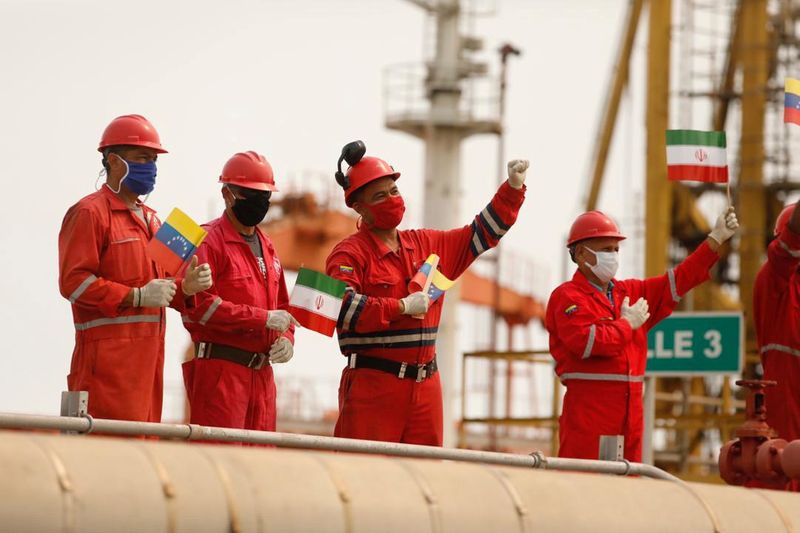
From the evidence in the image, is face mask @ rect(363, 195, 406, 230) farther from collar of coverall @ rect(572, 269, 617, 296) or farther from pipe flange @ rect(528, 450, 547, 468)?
pipe flange @ rect(528, 450, 547, 468)

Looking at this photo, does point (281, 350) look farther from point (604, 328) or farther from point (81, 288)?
point (604, 328)

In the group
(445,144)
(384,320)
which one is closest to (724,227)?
(384,320)

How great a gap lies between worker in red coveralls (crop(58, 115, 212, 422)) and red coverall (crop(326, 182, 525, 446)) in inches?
44.0

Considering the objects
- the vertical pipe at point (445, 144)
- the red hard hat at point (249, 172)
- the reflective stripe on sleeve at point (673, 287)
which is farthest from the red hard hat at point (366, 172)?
the vertical pipe at point (445, 144)

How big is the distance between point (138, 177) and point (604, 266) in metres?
3.09

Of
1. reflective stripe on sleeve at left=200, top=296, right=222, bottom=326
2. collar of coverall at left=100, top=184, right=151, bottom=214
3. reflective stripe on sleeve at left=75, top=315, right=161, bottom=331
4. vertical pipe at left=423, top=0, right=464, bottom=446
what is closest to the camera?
reflective stripe on sleeve at left=75, top=315, right=161, bottom=331

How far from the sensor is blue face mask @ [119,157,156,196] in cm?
962

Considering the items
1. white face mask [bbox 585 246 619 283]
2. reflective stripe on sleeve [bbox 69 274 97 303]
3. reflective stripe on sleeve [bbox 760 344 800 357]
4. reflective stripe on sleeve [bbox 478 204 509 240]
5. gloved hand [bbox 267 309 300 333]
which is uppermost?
reflective stripe on sleeve [bbox 478 204 509 240]

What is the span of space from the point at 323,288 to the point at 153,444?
3.09 m

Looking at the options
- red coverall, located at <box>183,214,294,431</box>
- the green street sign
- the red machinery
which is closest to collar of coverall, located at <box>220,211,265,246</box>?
red coverall, located at <box>183,214,294,431</box>

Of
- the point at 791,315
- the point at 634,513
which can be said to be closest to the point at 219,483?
the point at 634,513

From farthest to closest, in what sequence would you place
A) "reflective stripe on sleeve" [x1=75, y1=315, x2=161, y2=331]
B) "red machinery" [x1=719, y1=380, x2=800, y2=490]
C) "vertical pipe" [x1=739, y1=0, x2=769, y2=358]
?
"vertical pipe" [x1=739, y1=0, x2=769, y2=358] → "red machinery" [x1=719, y1=380, x2=800, y2=490] → "reflective stripe on sleeve" [x1=75, y1=315, x2=161, y2=331]

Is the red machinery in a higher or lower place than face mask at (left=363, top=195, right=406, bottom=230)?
lower

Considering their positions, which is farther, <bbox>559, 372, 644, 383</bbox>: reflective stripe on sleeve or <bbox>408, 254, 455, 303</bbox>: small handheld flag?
<bbox>559, 372, 644, 383</bbox>: reflective stripe on sleeve
